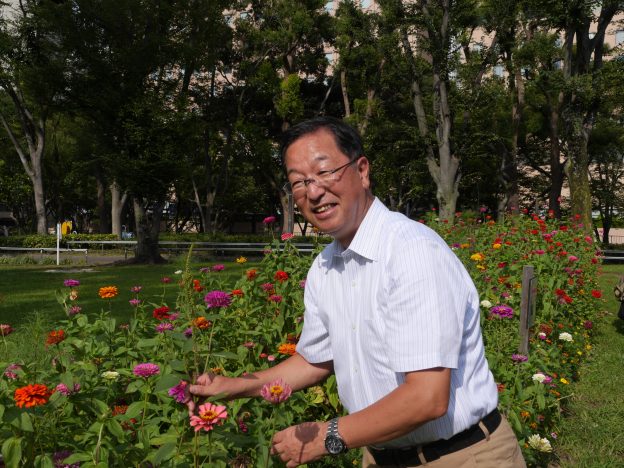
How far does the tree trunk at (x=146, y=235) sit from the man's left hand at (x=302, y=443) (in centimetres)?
1846

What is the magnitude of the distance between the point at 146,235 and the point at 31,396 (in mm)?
18445

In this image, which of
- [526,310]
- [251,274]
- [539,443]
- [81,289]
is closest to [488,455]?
[539,443]

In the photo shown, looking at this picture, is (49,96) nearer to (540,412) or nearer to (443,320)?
(540,412)

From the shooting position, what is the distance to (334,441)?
1470mm

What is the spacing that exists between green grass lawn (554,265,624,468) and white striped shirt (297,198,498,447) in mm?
2628

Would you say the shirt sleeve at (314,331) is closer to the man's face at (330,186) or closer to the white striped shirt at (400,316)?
the white striped shirt at (400,316)

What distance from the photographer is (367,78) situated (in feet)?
86.3

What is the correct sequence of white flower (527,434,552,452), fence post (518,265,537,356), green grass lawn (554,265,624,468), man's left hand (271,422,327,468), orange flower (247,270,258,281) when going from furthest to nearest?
orange flower (247,270,258,281)
green grass lawn (554,265,624,468)
fence post (518,265,537,356)
white flower (527,434,552,452)
man's left hand (271,422,327,468)

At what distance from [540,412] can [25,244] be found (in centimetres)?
2561

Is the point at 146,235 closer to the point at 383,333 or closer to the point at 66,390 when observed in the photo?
the point at 66,390

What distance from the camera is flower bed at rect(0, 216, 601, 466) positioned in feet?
5.73

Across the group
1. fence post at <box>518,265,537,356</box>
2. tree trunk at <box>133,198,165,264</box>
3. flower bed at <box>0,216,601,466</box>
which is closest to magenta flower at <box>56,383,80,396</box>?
flower bed at <box>0,216,601,466</box>

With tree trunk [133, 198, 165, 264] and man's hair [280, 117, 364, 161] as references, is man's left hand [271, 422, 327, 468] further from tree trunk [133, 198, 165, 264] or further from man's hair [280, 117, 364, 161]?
tree trunk [133, 198, 165, 264]

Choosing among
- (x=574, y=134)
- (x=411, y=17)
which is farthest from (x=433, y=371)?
(x=574, y=134)
